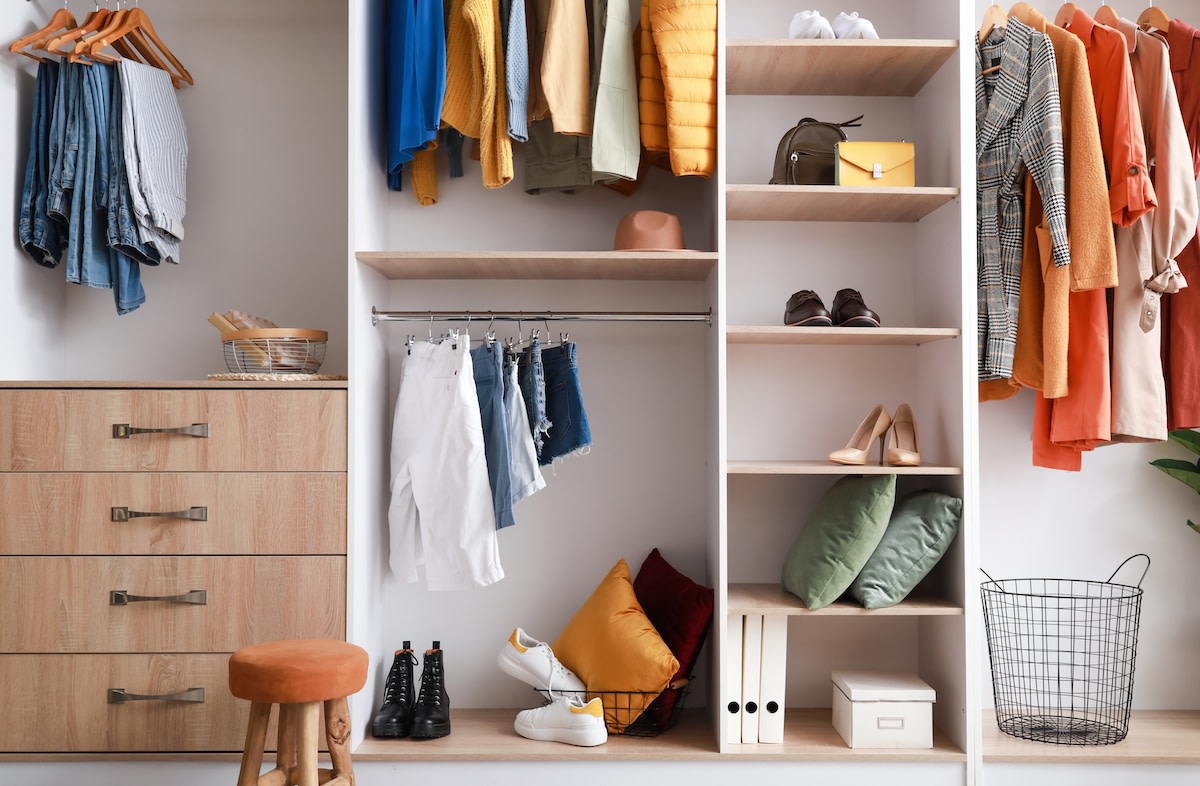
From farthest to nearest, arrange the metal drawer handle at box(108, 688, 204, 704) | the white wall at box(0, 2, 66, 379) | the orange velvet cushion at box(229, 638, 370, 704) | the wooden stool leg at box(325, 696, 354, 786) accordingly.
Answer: the white wall at box(0, 2, 66, 379)
the metal drawer handle at box(108, 688, 204, 704)
the wooden stool leg at box(325, 696, 354, 786)
the orange velvet cushion at box(229, 638, 370, 704)

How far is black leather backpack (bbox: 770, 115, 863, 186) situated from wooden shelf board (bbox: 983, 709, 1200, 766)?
1502mm

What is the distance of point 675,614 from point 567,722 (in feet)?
1.29

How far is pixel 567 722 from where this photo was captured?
7.32 ft

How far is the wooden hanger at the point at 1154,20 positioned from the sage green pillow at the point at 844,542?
4.72 ft

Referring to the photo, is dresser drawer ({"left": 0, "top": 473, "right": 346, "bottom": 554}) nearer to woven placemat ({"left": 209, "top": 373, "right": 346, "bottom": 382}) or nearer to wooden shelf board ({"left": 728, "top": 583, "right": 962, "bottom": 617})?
woven placemat ({"left": 209, "top": 373, "right": 346, "bottom": 382})

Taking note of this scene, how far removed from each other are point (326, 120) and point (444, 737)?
1.76 meters

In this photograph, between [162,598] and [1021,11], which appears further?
[1021,11]

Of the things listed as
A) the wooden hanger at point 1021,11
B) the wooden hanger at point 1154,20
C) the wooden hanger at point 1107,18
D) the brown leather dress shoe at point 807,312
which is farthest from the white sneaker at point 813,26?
the wooden hanger at point 1154,20

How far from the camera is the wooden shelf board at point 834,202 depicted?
7.43 ft

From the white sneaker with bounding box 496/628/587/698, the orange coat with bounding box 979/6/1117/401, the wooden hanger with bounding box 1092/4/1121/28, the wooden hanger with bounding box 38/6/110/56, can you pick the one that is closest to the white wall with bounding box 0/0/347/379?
the wooden hanger with bounding box 38/6/110/56

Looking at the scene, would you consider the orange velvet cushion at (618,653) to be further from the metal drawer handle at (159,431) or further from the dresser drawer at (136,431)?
the metal drawer handle at (159,431)

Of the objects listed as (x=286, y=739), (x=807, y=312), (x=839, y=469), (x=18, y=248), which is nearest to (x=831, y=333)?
(x=807, y=312)

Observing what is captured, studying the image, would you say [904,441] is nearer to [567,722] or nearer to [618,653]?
[618,653]

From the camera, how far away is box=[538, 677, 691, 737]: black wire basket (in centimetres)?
226
